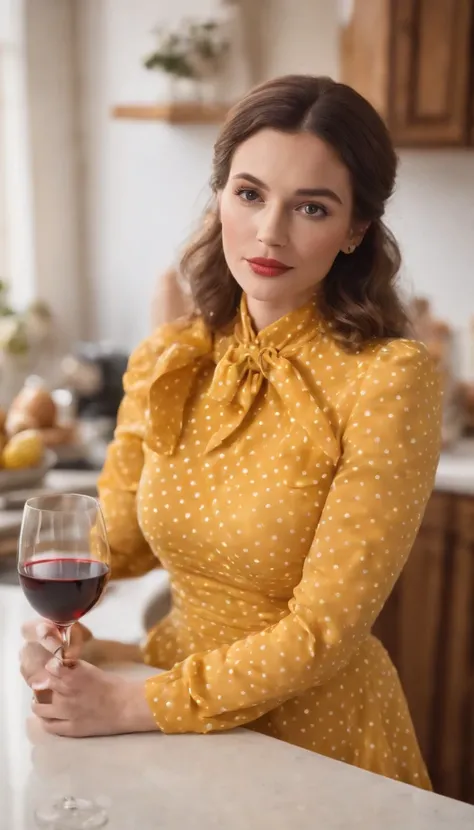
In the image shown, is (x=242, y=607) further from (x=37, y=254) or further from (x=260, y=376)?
(x=37, y=254)

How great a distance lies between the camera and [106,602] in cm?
152

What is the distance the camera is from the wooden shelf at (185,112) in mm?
2895

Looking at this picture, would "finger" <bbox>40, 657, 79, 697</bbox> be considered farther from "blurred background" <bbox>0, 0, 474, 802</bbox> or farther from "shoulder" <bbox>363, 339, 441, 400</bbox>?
"blurred background" <bbox>0, 0, 474, 802</bbox>

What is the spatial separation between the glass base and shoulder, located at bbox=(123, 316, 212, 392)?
618mm

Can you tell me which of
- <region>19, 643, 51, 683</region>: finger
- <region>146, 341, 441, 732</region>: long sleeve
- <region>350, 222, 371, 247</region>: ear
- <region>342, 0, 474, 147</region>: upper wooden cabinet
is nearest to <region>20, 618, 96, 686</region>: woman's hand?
<region>19, 643, 51, 683</region>: finger

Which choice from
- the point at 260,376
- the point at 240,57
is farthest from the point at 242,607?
the point at 240,57

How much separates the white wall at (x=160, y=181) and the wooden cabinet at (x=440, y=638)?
0.78 meters

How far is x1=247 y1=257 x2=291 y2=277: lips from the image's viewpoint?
1.16 meters

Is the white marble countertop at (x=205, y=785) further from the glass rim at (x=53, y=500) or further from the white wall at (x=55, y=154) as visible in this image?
the white wall at (x=55, y=154)

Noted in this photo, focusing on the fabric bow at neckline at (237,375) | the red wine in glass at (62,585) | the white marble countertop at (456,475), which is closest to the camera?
the red wine in glass at (62,585)

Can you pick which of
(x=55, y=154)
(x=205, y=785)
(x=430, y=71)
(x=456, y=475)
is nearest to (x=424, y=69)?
(x=430, y=71)

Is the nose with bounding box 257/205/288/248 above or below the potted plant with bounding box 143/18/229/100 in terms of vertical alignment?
below

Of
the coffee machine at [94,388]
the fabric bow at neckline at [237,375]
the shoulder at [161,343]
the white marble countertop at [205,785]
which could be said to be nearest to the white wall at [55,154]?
the coffee machine at [94,388]

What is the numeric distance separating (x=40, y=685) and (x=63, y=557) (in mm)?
171
